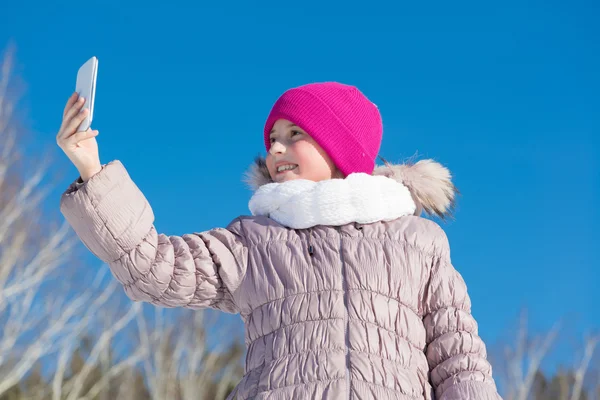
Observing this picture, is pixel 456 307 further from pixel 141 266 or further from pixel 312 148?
pixel 141 266

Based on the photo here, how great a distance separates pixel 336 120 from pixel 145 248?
3.14ft

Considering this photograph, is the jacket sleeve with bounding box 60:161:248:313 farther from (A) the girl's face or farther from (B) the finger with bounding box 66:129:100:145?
(A) the girl's face

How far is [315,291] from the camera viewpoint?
7.89 feet

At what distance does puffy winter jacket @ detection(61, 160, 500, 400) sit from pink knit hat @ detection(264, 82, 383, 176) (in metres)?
0.36

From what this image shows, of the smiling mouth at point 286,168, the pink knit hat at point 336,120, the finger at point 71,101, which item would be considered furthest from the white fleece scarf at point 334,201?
the finger at point 71,101

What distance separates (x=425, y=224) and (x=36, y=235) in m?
10.7

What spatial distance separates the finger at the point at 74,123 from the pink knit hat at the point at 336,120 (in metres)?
0.87

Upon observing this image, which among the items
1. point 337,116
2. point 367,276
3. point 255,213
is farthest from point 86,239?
point 337,116

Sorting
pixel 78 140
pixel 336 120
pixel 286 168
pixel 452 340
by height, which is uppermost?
pixel 336 120

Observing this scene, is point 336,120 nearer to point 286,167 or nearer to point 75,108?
point 286,167

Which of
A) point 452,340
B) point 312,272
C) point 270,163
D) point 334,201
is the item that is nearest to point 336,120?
point 270,163

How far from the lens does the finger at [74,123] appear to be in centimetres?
220

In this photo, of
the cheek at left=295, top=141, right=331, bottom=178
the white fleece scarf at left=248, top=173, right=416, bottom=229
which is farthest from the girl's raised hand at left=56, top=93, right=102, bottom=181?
the cheek at left=295, top=141, right=331, bottom=178

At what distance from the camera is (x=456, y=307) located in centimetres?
257
